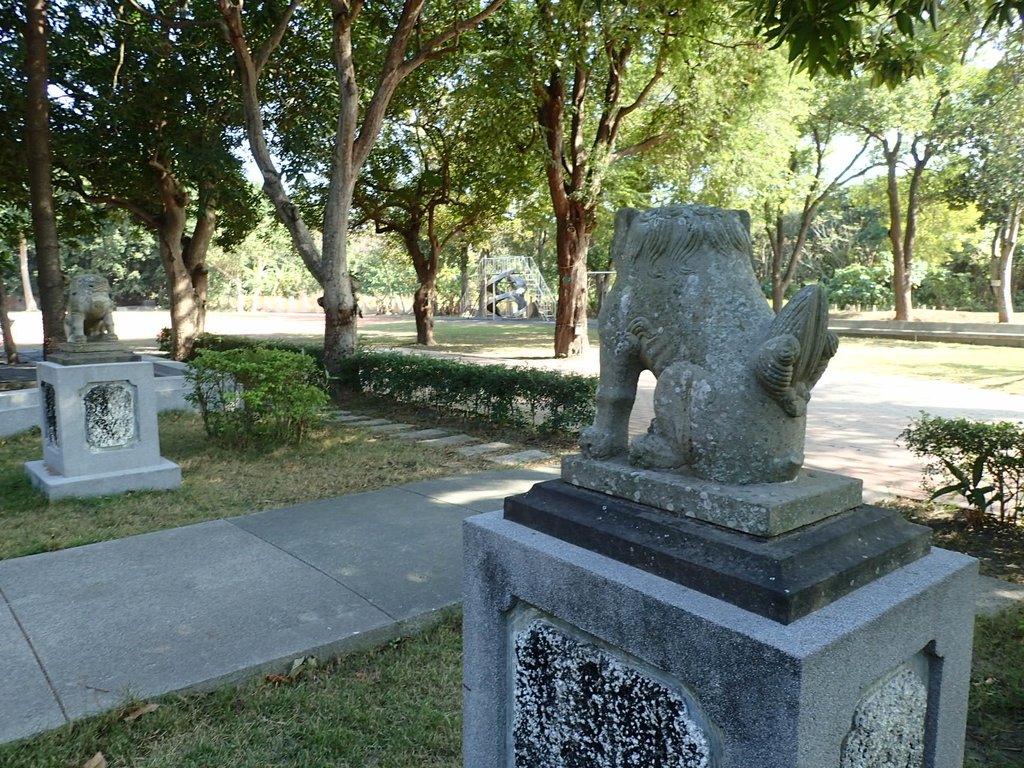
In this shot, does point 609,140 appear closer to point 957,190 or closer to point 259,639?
point 259,639

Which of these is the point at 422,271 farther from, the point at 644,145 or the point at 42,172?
the point at 42,172

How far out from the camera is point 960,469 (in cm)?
525

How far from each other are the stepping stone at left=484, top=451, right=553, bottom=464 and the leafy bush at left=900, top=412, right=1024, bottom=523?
3614 mm

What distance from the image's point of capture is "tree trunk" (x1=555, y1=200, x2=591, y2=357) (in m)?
16.1

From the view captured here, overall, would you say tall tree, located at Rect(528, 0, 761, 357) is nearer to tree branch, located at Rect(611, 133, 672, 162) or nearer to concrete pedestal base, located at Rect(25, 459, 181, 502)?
tree branch, located at Rect(611, 133, 672, 162)

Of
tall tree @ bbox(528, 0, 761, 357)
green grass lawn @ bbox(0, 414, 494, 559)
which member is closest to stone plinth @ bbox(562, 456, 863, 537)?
green grass lawn @ bbox(0, 414, 494, 559)

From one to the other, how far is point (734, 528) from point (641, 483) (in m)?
0.33

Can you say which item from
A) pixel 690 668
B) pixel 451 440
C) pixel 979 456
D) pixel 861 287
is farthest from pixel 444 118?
pixel 861 287

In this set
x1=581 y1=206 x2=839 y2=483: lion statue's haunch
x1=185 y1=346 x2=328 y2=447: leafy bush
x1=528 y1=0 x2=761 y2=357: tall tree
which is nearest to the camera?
x1=581 y1=206 x2=839 y2=483: lion statue's haunch

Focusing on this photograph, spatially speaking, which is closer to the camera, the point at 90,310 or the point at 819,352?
the point at 819,352

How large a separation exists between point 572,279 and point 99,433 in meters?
11.8

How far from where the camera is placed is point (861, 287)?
119 ft

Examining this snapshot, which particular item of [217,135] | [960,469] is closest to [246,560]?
[960,469]

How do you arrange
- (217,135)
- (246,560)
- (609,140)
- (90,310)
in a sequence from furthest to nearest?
(609,140) → (217,135) → (90,310) → (246,560)
